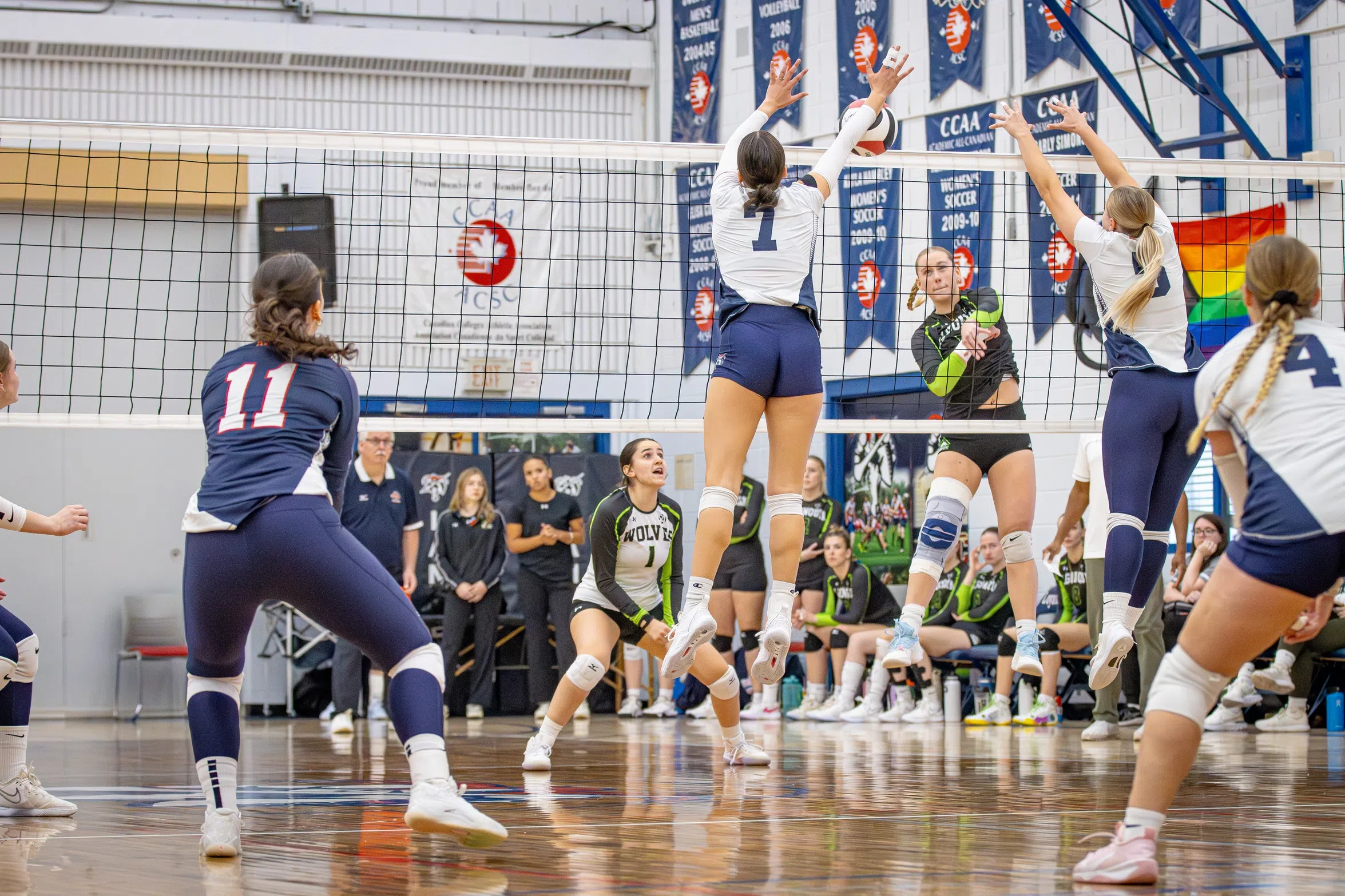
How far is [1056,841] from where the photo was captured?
3.99 meters

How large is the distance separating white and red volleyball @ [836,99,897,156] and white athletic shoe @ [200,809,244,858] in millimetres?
3629

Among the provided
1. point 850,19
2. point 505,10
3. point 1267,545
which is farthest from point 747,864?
point 505,10

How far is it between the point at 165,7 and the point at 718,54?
17.3ft

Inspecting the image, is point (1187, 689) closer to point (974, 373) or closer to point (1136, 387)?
point (1136, 387)

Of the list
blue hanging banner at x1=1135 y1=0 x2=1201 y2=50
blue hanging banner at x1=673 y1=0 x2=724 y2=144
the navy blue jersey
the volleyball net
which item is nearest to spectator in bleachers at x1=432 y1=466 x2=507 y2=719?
the volleyball net

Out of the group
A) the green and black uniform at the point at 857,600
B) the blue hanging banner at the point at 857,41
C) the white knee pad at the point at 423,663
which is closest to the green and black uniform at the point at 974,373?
the white knee pad at the point at 423,663

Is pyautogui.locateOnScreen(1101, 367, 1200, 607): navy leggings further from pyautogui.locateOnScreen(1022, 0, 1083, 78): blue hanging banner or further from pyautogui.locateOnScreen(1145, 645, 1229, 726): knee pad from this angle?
pyautogui.locateOnScreen(1022, 0, 1083, 78): blue hanging banner

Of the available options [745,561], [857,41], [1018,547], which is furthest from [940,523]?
[857,41]

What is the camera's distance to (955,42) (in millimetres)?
12578

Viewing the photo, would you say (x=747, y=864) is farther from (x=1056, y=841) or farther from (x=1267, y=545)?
(x=1267, y=545)

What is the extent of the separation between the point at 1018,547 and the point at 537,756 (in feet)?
7.53

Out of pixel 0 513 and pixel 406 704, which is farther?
pixel 0 513

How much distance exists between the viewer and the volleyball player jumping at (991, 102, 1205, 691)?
5.65 m

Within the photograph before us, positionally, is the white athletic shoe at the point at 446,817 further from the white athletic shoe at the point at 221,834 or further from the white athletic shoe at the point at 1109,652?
the white athletic shoe at the point at 1109,652
